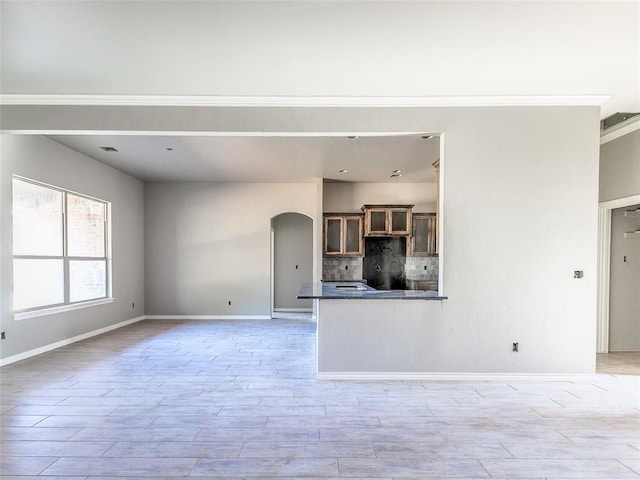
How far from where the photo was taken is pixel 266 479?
76.1 inches

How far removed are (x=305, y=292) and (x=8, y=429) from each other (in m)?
2.60

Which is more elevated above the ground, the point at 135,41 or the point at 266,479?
the point at 135,41

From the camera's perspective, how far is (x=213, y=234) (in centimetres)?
711

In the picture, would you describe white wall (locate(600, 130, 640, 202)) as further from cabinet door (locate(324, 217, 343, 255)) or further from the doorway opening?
the doorway opening

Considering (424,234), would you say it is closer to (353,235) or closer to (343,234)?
(353,235)

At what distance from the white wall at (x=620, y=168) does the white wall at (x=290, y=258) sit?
17.5 ft

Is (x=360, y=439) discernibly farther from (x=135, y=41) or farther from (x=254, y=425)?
(x=135, y=41)

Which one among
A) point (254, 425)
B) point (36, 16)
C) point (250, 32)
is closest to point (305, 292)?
point (254, 425)

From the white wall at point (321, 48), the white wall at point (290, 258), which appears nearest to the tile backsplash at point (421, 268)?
the white wall at point (290, 258)

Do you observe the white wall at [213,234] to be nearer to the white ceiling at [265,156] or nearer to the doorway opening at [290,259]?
the white ceiling at [265,156]

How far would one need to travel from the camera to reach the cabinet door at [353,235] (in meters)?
6.78

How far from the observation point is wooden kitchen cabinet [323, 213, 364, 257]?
22.2 ft

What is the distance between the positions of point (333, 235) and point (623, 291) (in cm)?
447

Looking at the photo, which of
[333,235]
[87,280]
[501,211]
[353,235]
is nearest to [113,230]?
[87,280]
